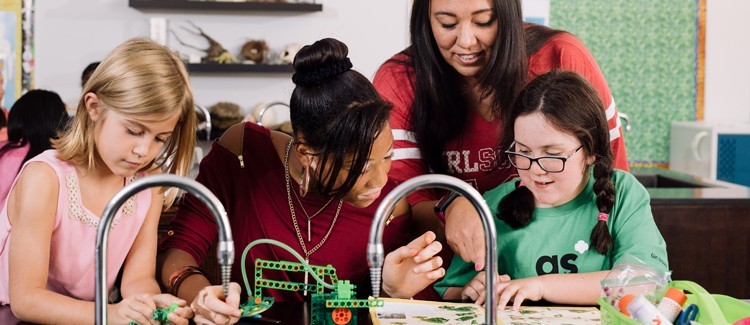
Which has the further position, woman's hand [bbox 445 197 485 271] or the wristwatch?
the wristwatch

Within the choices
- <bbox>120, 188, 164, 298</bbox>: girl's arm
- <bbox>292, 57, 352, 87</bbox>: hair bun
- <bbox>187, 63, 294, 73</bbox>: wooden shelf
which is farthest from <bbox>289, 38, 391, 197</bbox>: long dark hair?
<bbox>187, 63, 294, 73</bbox>: wooden shelf

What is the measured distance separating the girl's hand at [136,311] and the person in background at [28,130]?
4.29 feet

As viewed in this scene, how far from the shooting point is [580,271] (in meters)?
1.74

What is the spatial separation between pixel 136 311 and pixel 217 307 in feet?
0.47

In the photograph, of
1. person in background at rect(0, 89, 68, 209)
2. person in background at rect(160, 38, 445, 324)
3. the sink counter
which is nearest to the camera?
person in background at rect(160, 38, 445, 324)

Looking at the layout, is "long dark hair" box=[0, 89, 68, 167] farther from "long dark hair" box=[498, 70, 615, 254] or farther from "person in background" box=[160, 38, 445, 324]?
"long dark hair" box=[498, 70, 615, 254]

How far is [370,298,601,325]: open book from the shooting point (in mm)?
1455

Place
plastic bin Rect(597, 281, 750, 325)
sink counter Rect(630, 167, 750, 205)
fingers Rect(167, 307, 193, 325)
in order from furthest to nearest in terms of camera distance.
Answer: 1. sink counter Rect(630, 167, 750, 205)
2. fingers Rect(167, 307, 193, 325)
3. plastic bin Rect(597, 281, 750, 325)

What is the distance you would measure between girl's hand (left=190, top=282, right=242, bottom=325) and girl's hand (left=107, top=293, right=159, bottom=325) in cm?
7

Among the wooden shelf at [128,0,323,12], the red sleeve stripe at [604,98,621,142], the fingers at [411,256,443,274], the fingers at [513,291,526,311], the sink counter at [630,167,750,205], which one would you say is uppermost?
the wooden shelf at [128,0,323,12]

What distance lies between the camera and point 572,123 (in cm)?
176

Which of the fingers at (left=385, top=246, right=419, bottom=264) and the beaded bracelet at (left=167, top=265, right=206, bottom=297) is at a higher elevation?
the fingers at (left=385, top=246, right=419, bottom=264)

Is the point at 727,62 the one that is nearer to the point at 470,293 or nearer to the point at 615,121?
the point at 615,121

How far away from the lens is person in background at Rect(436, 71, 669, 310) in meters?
1.74
